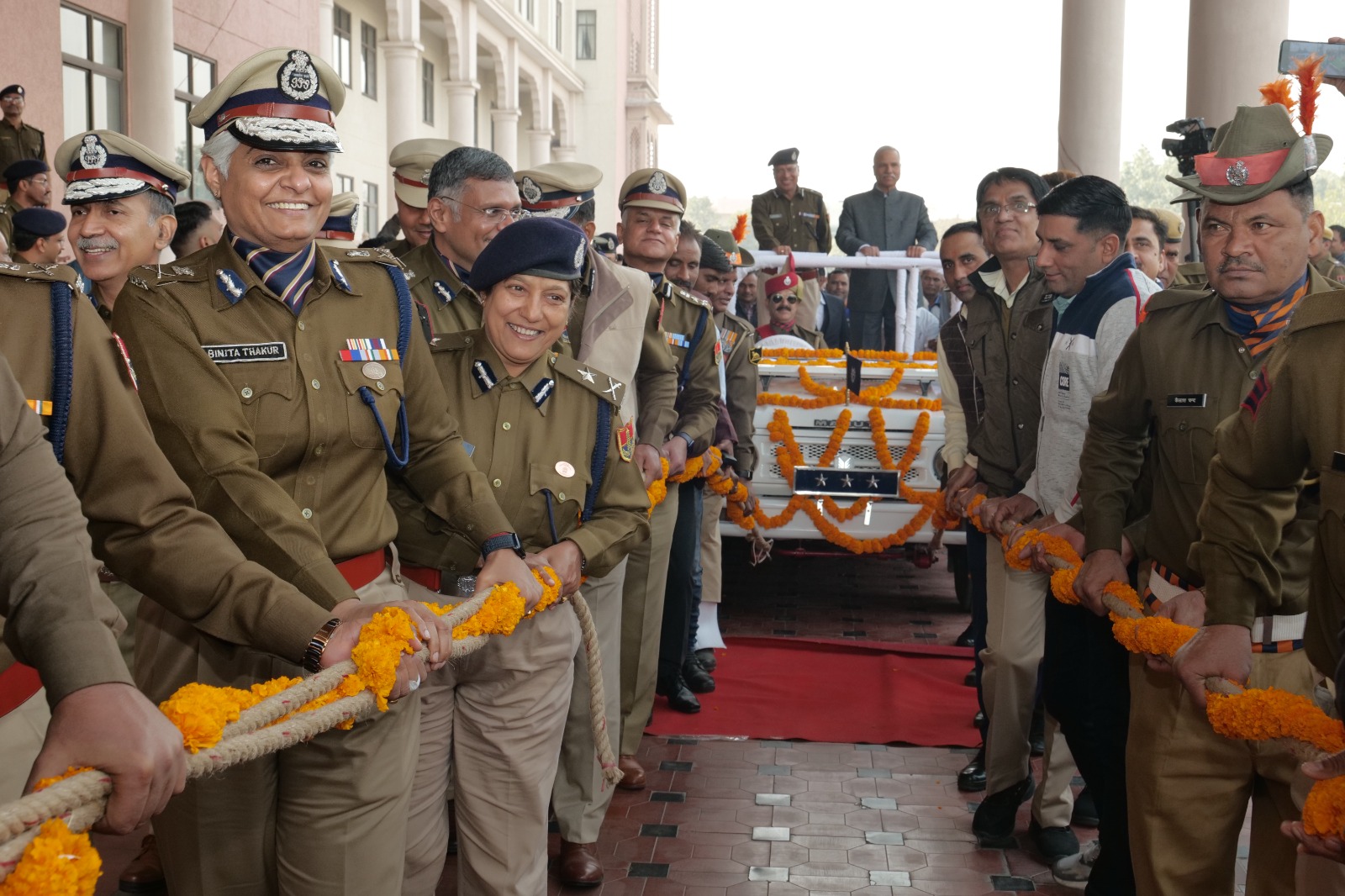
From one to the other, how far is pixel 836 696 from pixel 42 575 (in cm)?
528

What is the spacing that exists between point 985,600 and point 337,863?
134 inches

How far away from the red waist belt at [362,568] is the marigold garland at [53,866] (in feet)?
4.02

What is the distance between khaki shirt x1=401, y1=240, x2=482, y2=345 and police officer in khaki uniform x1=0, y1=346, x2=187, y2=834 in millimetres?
2296

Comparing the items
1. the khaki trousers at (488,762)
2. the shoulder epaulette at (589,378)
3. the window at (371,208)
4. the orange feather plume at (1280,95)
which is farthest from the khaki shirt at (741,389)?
the window at (371,208)

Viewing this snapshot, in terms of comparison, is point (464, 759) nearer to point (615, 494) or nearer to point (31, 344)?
point (615, 494)

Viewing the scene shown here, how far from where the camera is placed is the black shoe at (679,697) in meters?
6.35

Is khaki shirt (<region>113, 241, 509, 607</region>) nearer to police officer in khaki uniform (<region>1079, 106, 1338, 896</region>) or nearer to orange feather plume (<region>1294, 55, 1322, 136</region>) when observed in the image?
police officer in khaki uniform (<region>1079, 106, 1338, 896</region>)

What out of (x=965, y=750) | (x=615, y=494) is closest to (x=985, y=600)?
(x=965, y=750)

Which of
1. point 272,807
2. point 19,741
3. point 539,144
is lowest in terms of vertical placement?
A: point 272,807

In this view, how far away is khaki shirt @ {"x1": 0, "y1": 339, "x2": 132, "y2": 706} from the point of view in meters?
1.73

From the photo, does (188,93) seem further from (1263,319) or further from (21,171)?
(1263,319)

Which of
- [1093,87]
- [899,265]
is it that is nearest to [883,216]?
[1093,87]

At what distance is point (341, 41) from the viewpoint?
26.4 metres

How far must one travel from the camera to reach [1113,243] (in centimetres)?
448
